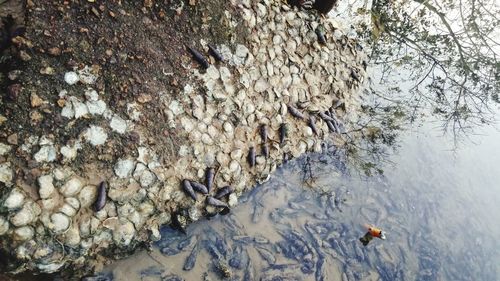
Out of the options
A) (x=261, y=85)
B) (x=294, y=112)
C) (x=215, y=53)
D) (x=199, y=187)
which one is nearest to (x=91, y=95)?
(x=199, y=187)

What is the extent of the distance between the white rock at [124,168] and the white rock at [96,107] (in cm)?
61

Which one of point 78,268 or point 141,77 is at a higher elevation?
point 141,77

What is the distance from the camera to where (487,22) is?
445 inches

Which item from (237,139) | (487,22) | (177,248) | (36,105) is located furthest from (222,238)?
(487,22)

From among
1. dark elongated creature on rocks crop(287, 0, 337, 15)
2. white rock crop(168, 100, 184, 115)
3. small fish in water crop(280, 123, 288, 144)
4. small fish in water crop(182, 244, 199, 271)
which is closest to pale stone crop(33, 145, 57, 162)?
white rock crop(168, 100, 184, 115)

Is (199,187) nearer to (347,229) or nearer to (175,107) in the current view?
(175,107)

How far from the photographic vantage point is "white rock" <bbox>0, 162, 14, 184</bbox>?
3.89m

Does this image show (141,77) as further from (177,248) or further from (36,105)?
(177,248)

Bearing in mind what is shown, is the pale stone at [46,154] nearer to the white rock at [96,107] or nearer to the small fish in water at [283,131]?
the white rock at [96,107]

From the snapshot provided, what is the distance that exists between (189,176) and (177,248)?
907mm

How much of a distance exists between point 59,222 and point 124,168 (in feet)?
2.92

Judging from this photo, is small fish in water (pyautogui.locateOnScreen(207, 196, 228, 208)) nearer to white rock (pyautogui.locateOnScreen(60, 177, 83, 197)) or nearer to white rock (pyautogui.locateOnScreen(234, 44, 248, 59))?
white rock (pyautogui.locateOnScreen(60, 177, 83, 197))

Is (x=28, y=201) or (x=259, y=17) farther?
(x=259, y=17)

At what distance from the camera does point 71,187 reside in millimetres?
4207
